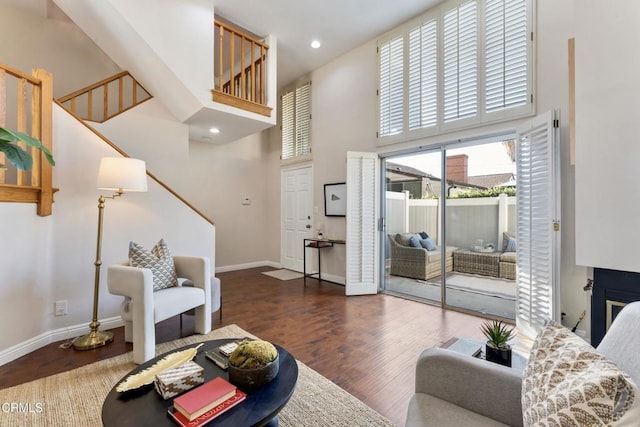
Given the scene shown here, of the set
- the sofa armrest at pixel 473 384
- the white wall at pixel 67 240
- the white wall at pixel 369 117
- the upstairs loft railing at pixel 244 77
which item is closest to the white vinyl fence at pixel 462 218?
the white wall at pixel 369 117

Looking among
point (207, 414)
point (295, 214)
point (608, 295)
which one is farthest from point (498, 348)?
point (295, 214)

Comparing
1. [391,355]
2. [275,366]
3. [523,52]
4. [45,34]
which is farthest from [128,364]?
[45,34]

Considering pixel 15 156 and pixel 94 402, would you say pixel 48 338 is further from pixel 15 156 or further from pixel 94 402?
pixel 15 156

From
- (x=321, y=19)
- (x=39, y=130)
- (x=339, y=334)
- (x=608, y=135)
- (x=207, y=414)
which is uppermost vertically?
(x=321, y=19)

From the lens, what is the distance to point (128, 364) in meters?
2.27

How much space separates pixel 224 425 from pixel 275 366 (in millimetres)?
340

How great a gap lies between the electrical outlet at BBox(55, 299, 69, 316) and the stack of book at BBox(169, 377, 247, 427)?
2.38 meters

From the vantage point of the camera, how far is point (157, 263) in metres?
2.60

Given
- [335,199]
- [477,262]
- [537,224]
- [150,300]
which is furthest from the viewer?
[335,199]

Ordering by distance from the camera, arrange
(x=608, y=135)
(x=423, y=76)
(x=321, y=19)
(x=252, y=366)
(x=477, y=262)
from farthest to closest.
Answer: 1. (x=321, y=19)
2. (x=423, y=76)
3. (x=477, y=262)
4. (x=608, y=135)
5. (x=252, y=366)

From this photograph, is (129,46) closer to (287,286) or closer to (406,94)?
(406,94)

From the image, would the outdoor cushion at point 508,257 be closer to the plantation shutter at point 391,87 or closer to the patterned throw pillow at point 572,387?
the plantation shutter at point 391,87

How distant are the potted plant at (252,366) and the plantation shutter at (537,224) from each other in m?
2.49

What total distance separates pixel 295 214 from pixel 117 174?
3.59 m
